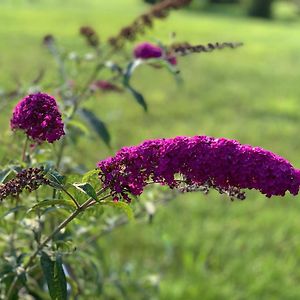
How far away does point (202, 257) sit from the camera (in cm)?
320

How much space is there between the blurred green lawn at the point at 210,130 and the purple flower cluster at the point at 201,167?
0.92 metres

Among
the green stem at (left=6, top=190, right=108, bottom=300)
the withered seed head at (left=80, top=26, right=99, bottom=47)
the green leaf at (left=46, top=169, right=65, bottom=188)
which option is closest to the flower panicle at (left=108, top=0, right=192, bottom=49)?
the withered seed head at (left=80, top=26, right=99, bottom=47)

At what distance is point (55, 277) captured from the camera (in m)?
1.19

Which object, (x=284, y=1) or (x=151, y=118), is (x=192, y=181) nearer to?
(x=151, y=118)

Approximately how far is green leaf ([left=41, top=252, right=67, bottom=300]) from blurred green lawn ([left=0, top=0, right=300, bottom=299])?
2.73 ft

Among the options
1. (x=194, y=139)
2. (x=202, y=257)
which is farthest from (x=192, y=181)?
(x=202, y=257)

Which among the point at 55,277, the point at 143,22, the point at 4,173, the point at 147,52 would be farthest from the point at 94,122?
the point at 55,277

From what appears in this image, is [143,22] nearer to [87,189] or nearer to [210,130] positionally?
[87,189]

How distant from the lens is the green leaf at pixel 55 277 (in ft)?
3.80

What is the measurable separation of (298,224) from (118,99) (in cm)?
326

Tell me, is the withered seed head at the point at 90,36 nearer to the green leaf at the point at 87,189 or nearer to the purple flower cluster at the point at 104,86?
the purple flower cluster at the point at 104,86

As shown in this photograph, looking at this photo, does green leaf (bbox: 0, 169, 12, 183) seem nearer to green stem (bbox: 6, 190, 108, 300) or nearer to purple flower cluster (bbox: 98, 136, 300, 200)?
green stem (bbox: 6, 190, 108, 300)

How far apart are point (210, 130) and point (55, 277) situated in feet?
14.9

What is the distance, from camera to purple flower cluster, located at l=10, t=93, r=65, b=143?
108cm
